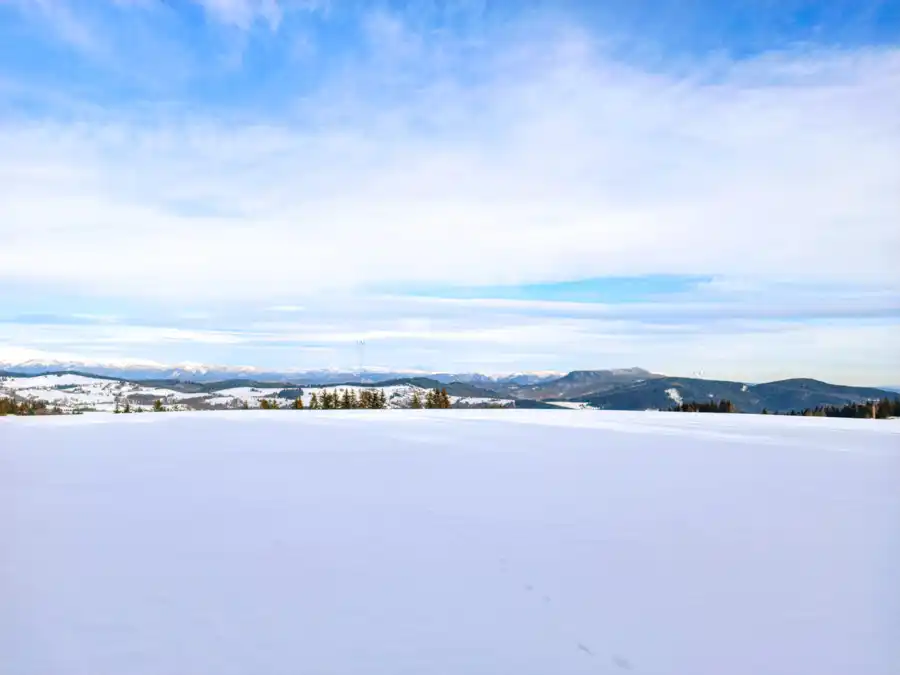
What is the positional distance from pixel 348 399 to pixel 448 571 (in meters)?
65.8

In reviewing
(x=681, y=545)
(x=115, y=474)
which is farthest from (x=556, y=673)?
(x=115, y=474)

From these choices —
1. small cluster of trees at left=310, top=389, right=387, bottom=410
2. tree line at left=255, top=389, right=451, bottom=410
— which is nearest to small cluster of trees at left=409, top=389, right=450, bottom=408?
tree line at left=255, top=389, right=451, bottom=410

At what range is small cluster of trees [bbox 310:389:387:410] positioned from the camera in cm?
6544

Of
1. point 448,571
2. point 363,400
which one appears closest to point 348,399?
point 363,400

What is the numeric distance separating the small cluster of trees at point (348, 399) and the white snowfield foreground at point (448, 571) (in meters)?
55.0

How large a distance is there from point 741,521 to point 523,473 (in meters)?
4.01

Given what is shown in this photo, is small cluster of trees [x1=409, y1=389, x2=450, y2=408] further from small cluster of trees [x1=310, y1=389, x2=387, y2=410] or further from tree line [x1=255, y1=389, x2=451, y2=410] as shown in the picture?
small cluster of trees [x1=310, y1=389, x2=387, y2=410]

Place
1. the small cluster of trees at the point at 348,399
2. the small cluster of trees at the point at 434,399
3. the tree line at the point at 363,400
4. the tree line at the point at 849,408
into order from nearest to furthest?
the small cluster of trees at the point at 434,399 → the tree line at the point at 363,400 → the small cluster of trees at the point at 348,399 → the tree line at the point at 849,408

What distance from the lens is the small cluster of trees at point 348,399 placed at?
65.4 metres

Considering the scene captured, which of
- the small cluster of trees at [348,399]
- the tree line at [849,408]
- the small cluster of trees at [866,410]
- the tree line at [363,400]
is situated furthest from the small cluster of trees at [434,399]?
the small cluster of trees at [866,410]

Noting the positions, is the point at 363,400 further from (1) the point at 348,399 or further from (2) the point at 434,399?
(2) the point at 434,399

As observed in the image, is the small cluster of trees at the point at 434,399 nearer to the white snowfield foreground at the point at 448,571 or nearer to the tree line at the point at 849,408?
the tree line at the point at 849,408

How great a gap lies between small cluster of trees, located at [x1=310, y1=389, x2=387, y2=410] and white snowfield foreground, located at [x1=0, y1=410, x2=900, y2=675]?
55.0 m

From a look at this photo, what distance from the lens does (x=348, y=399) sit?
229ft
